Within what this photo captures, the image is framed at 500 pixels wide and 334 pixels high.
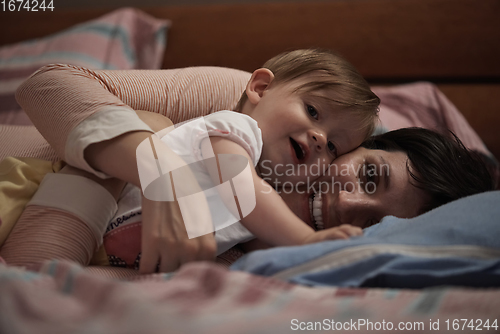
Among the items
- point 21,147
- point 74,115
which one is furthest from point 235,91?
point 21,147

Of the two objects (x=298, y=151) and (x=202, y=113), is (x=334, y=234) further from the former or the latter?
(x=202, y=113)

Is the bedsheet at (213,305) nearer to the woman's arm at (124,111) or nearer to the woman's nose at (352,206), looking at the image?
the woman's arm at (124,111)

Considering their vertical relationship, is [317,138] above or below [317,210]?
above

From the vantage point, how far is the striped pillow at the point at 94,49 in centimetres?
160

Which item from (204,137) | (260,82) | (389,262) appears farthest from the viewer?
(260,82)

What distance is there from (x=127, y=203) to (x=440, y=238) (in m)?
0.57

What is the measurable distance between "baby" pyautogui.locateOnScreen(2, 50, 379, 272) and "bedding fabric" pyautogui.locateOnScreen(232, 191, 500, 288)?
50mm

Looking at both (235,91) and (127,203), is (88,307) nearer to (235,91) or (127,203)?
(127,203)

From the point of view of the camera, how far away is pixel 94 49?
1658 millimetres

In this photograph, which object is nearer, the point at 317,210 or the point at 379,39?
the point at 317,210

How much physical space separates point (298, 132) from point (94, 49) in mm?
1128

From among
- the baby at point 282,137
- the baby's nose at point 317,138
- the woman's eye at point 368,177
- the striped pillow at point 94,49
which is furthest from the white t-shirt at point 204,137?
the striped pillow at point 94,49

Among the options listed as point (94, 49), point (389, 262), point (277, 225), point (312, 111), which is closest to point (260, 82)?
point (312, 111)

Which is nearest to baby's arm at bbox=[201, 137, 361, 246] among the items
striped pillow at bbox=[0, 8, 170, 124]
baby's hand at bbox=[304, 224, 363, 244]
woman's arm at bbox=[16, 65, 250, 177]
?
baby's hand at bbox=[304, 224, 363, 244]
